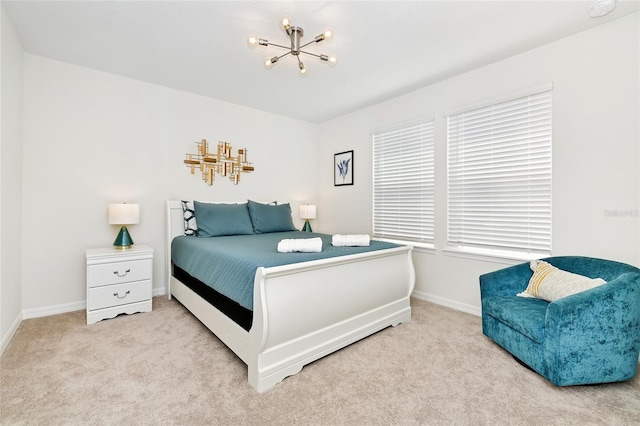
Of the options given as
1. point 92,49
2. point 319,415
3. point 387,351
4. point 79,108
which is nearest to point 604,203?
point 387,351

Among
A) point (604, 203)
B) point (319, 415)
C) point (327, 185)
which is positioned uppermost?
point (327, 185)

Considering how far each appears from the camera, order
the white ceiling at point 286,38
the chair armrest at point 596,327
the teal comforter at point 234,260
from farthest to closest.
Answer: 1. the white ceiling at point 286,38
2. the teal comforter at point 234,260
3. the chair armrest at point 596,327

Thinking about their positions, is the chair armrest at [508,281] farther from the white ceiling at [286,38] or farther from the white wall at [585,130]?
the white ceiling at [286,38]

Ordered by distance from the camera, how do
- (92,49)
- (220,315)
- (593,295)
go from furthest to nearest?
(92,49) < (220,315) < (593,295)

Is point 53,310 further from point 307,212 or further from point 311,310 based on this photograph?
point 307,212

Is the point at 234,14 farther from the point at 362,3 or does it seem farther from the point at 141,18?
the point at 362,3

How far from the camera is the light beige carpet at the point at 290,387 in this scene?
1.48 metres

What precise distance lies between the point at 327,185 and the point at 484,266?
2601 millimetres

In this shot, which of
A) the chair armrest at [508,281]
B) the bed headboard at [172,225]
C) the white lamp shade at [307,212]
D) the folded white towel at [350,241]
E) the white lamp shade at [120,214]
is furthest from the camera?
the white lamp shade at [307,212]

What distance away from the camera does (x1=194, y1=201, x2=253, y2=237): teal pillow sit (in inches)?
126

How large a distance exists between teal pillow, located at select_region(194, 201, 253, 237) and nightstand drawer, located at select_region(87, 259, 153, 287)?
62 cm

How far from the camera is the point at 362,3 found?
196 cm

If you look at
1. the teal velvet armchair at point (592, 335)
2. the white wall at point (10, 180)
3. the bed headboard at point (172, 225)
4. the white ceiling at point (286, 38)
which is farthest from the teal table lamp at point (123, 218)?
the teal velvet armchair at point (592, 335)

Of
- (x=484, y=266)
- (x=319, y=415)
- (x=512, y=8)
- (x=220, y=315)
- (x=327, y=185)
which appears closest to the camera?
(x=319, y=415)
